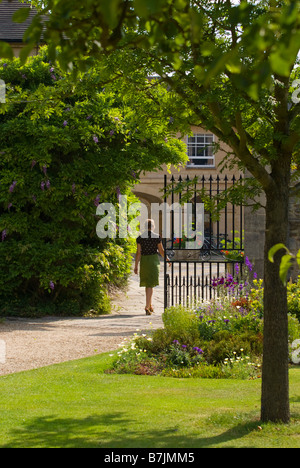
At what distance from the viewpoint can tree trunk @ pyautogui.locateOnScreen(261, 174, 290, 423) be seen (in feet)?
15.1

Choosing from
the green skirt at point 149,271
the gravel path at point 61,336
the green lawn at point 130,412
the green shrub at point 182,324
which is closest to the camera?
the green lawn at point 130,412

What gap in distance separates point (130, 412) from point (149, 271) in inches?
266

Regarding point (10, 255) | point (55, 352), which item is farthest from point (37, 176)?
point (55, 352)

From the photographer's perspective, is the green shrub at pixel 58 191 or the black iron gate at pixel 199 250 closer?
the black iron gate at pixel 199 250

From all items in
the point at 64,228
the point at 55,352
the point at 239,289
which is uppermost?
the point at 64,228

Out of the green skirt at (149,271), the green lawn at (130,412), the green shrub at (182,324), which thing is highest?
the green skirt at (149,271)

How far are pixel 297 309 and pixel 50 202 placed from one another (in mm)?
5023

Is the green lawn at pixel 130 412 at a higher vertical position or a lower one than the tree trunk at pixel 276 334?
lower

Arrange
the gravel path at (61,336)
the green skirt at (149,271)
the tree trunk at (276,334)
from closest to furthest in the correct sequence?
the tree trunk at (276,334) → the gravel path at (61,336) → the green skirt at (149,271)

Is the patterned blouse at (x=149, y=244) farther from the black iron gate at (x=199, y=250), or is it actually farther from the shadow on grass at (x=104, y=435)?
the shadow on grass at (x=104, y=435)

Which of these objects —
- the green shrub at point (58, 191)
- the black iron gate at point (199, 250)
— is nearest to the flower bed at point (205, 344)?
the black iron gate at point (199, 250)

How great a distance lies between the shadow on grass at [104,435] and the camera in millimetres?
4289

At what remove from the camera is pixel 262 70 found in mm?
2107

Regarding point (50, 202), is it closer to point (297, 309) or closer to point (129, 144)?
point (129, 144)
